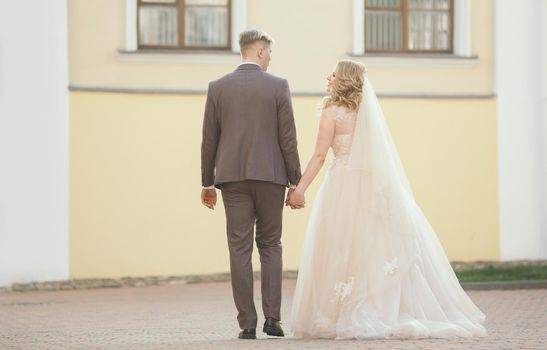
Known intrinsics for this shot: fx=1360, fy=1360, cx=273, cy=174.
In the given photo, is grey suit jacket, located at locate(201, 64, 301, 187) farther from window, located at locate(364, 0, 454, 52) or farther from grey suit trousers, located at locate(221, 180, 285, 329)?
window, located at locate(364, 0, 454, 52)

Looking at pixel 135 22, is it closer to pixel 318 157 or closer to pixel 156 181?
pixel 156 181

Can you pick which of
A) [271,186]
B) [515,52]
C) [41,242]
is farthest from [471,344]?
[515,52]

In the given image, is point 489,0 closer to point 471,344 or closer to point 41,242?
point 41,242

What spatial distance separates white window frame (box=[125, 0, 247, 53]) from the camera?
55.1 ft

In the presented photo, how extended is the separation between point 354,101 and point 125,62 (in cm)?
803

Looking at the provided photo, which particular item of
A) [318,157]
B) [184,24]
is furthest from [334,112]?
[184,24]

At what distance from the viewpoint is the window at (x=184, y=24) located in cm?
1712

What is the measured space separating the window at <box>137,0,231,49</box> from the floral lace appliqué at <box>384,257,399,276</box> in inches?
340

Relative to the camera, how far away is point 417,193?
57.9ft

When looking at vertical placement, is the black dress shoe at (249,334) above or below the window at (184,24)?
below

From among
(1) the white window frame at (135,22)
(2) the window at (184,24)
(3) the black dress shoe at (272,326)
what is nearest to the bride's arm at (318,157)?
(3) the black dress shoe at (272,326)

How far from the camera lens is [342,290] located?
9.02 metres

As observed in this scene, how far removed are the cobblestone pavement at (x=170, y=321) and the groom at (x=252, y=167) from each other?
1.13 ft

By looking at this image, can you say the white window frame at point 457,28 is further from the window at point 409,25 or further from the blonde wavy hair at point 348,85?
the blonde wavy hair at point 348,85
